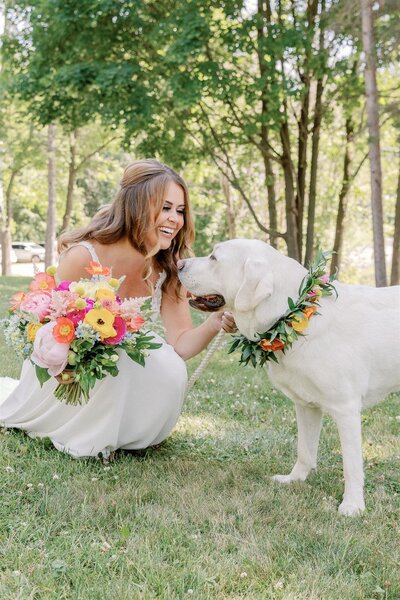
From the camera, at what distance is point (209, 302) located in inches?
142

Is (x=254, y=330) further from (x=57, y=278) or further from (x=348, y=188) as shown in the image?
(x=348, y=188)

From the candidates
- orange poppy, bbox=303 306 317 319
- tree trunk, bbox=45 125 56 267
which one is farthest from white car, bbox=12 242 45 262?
orange poppy, bbox=303 306 317 319

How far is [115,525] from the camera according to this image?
3.05 metres

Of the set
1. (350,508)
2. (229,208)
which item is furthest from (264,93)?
(350,508)

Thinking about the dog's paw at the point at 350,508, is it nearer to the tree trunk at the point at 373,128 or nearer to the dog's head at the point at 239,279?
the dog's head at the point at 239,279

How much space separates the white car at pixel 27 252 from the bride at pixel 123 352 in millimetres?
42633

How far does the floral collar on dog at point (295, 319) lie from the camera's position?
327cm

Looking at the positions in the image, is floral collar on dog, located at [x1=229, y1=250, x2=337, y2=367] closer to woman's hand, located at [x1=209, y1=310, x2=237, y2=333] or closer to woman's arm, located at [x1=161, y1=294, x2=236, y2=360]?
woman's hand, located at [x1=209, y1=310, x2=237, y2=333]

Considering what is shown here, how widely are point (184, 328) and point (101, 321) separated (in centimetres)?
136

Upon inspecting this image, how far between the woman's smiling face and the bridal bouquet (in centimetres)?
72

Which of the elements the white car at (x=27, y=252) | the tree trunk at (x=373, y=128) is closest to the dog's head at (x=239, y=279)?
the tree trunk at (x=373, y=128)

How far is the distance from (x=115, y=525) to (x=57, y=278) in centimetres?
167

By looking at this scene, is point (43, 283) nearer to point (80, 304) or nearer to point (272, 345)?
point (80, 304)

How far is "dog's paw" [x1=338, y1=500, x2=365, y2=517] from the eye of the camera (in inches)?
130
